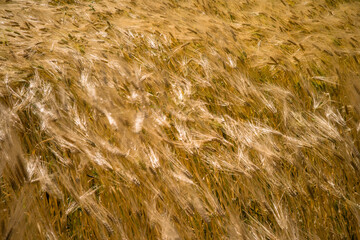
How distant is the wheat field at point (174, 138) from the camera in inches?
29.4

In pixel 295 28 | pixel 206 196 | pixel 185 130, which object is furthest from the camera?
pixel 295 28

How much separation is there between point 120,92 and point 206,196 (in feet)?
1.70

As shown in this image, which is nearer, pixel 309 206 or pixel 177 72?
pixel 309 206

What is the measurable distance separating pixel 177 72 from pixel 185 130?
362 mm

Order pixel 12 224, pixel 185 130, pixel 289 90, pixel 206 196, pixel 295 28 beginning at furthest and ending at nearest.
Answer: pixel 295 28
pixel 289 90
pixel 185 130
pixel 206 196
pixel 12 224

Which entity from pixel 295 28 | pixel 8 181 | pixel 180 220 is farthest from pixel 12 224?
pixel 295 28

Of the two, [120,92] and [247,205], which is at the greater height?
[120,92]

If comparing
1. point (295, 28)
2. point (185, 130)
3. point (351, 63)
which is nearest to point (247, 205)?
point (185, 130)

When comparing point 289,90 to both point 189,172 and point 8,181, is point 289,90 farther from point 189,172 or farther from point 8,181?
point 8,181

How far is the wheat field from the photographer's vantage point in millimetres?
746

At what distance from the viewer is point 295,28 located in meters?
1.47

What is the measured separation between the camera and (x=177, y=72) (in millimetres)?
1137

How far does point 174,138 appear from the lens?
91 cm

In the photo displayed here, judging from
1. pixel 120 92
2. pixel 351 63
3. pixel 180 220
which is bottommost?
pixel 180 220
